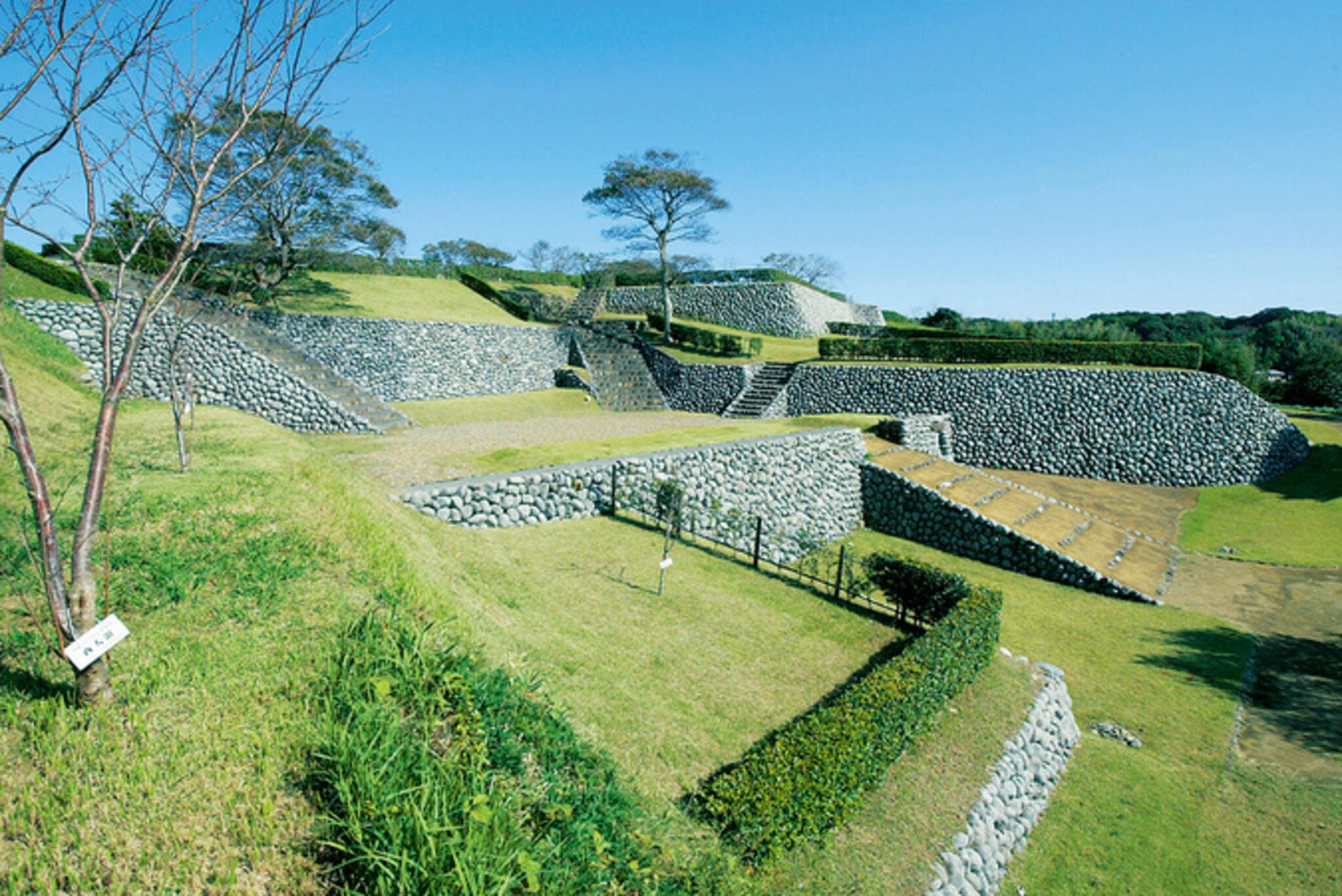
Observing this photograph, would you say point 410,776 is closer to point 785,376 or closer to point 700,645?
point 700,645

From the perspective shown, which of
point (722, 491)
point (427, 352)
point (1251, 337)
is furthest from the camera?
point (1251, 337)

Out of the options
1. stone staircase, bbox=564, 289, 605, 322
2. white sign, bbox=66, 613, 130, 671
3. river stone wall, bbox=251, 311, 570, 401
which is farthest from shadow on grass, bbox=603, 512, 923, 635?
stone staircase, bbox=564, 289, 605, 322

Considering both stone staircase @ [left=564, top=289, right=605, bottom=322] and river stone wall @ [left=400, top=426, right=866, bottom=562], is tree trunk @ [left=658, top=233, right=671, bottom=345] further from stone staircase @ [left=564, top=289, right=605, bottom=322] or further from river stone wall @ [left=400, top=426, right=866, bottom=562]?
river stone wall @ [left=400, top=426, right=866, bottom=562]

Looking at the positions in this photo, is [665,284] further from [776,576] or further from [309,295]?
[776,576]

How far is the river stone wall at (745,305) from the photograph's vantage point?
116 feet

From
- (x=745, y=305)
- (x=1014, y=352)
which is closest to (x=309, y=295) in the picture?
(x=745, y=305)

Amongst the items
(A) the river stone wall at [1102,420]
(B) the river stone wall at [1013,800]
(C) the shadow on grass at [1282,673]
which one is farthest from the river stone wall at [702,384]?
(B) the river stone wall at [1013,800]

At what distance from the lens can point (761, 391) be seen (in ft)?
81.7

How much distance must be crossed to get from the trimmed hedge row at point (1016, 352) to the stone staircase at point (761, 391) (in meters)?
2.09

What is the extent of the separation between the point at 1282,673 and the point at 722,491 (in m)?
9.35

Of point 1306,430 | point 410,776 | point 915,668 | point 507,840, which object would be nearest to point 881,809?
point 915,668

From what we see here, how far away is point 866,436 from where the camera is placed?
18.7 meters

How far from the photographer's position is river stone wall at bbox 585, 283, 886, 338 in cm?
3544

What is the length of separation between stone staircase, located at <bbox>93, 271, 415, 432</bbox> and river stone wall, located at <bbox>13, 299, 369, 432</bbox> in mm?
217
